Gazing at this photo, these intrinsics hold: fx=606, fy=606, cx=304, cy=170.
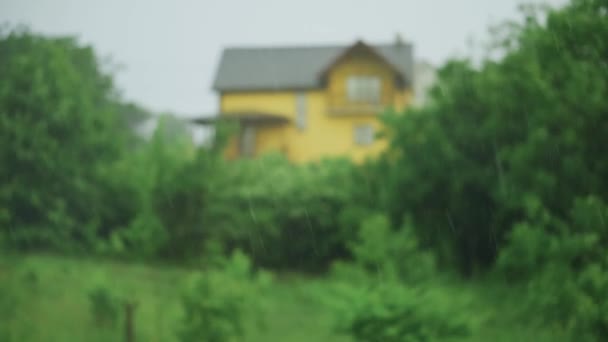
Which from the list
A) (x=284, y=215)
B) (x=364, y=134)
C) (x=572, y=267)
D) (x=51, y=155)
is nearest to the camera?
(x=572, y=267)

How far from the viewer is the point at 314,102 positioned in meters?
34.3

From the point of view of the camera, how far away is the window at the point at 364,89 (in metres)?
33.6

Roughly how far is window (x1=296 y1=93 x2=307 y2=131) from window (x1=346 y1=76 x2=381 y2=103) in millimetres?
2622

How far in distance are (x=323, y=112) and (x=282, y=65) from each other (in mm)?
4165

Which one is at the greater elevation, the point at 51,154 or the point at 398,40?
the point at 398,40

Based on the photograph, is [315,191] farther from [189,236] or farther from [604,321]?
[604,321]

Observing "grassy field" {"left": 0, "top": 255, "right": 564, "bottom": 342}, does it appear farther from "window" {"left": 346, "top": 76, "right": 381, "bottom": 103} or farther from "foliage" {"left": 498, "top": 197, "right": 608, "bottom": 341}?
Result: "window" {"left": 346, "top": 76, "right": 381, "bottom": 103}

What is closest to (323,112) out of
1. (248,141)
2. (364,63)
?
(364,63)

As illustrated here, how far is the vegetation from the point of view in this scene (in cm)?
735

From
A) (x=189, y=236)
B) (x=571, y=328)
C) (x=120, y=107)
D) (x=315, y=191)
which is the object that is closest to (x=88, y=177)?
(x=189, y=236)

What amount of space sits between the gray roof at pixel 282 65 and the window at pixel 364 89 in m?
Result: 1.52

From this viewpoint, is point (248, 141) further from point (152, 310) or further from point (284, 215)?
point (152, 310)

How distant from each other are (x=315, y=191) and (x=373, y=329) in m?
12.0

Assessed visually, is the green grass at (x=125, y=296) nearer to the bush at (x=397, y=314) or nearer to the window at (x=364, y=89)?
the bush at (x=397, y=314)
